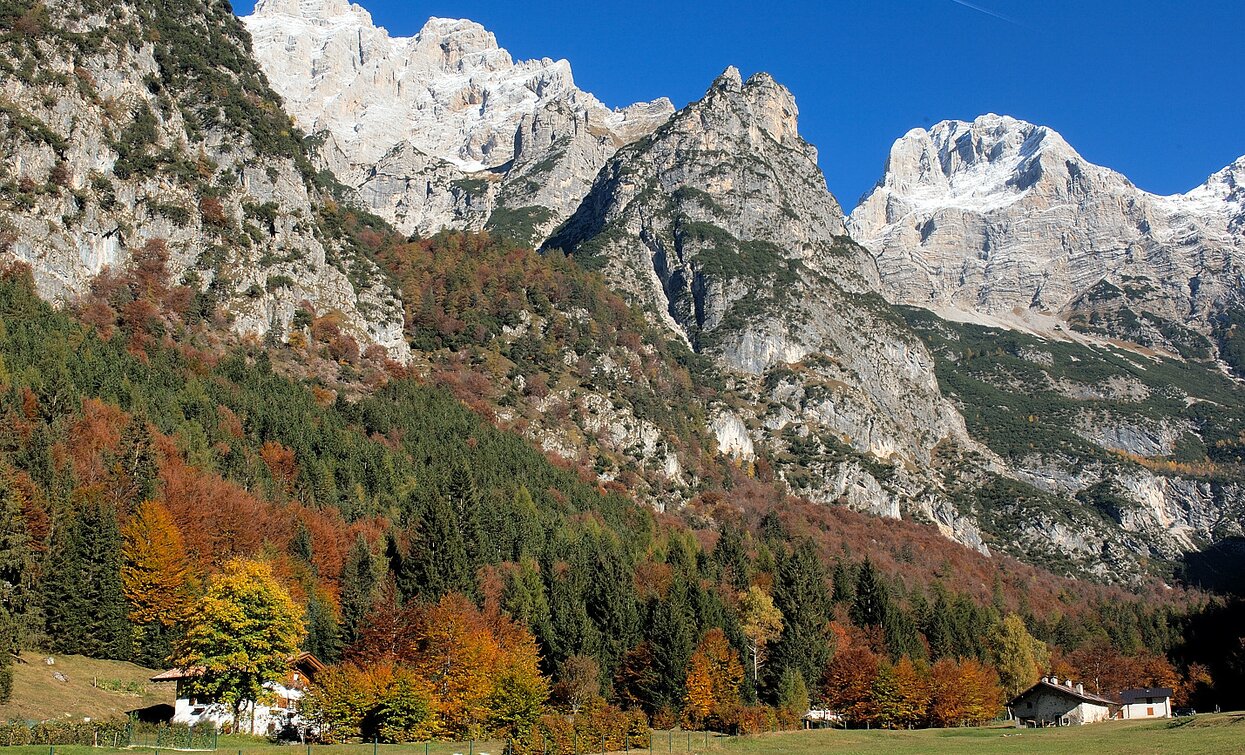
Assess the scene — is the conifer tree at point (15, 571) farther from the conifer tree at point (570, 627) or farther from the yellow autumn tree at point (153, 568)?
the conifer tree at point (570, 627)

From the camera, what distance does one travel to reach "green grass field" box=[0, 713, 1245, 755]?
54156 millimetres

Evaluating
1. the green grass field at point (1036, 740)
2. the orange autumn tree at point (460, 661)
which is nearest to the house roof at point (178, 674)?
the orange autumn tree at point (460, 661)

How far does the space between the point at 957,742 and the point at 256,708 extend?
1869 inches

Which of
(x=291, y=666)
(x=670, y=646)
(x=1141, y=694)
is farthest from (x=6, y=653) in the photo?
(x=1141, y=694)

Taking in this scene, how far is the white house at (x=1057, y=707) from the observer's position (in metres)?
97.1

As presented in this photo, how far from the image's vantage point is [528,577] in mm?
98688

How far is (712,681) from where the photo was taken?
84375 millimetres

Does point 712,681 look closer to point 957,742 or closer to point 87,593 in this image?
point 957,742

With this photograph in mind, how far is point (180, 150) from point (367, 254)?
135 ft

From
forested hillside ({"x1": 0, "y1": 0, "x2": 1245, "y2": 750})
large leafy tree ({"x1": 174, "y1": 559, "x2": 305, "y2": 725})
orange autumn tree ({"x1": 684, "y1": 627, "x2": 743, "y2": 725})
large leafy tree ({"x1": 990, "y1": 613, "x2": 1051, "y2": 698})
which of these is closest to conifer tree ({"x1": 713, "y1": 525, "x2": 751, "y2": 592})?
forested hillside ({"x1": 0, "y1": 0, "x2": 1245, "y2": 750})

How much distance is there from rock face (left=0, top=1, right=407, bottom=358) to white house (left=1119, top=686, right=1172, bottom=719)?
112774mm

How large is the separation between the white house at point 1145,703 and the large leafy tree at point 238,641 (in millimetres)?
82017

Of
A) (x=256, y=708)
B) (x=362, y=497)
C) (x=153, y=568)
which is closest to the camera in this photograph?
(x=256, y=708)

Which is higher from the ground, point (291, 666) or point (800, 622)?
point (800, 622)
